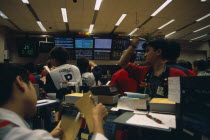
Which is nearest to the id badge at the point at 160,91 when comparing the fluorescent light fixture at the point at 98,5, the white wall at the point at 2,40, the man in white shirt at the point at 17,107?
the man in white shirt at the point at 17,107

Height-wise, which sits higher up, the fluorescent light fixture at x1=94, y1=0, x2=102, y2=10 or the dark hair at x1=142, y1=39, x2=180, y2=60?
the fluorescent light fixture at x1=94, y1=0, x2=102, y2=10

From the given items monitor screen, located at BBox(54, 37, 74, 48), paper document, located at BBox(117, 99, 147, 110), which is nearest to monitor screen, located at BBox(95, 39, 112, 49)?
monitor screen, located at BBox(54, 37, 74, 48)

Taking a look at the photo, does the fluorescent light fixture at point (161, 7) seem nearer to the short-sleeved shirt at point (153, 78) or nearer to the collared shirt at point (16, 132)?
the short-sleeved shirt at point (153, 78)

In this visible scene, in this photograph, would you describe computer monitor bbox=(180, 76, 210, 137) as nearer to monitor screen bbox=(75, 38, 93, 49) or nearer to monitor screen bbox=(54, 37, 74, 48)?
monitor screen bbox=(75, 38, 93, 49)

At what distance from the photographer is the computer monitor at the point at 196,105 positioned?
760mm

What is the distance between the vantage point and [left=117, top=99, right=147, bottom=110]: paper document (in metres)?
1.30

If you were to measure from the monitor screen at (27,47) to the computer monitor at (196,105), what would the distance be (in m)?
6.48

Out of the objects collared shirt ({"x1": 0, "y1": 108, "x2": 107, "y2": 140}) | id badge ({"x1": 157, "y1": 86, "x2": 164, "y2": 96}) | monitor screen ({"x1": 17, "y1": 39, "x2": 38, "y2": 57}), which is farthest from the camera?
monitor screen ({"x1": 17, "y1": 39, "x2": 38, "y2": 57})

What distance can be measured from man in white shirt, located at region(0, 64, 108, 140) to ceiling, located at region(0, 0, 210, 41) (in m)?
4.31

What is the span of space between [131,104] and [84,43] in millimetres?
5375

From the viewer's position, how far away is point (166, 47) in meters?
2.08

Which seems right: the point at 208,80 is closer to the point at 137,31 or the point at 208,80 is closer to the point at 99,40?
Answer: the point at 99,40

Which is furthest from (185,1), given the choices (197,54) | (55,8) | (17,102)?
Result: (197,54)

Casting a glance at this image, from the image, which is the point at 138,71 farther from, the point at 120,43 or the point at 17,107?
the point at 120,43
